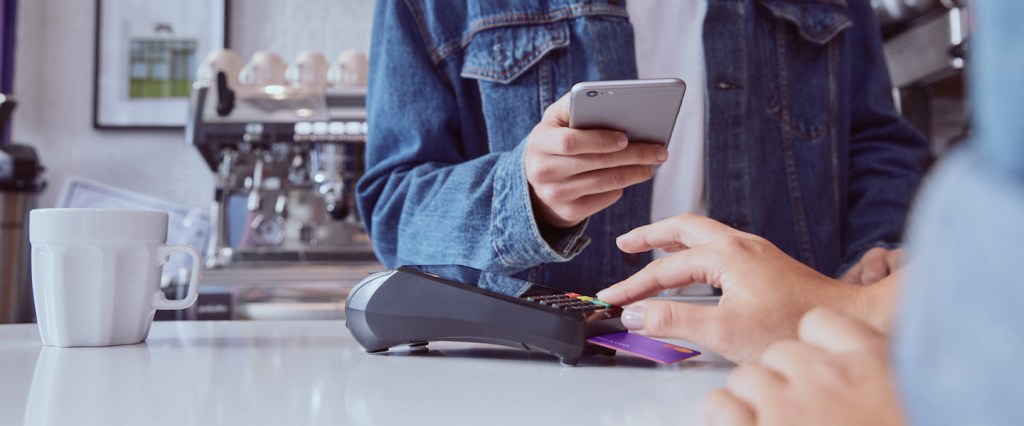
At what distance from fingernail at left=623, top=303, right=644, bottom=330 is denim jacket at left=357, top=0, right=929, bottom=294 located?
1.34ft

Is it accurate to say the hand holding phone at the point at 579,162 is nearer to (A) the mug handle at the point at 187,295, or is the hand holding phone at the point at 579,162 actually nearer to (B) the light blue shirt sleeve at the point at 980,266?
(A) the mug handle at the point at 187,295

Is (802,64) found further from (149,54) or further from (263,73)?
(149,54)

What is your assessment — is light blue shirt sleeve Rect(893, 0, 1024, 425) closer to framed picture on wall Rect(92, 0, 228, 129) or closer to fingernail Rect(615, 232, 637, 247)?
fingernail Rect(615, 232, 637, 247)

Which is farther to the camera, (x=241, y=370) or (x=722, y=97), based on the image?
(x=722, y=97)

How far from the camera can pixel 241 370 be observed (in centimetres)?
53

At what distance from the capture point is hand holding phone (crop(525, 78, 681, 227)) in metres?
0.69

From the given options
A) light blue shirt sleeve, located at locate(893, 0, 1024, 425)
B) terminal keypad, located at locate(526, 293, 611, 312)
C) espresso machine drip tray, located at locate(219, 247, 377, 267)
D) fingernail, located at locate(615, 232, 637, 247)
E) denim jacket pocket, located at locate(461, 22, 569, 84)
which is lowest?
espresso machine drip tray, located at locate(219, 247, 377, 267)

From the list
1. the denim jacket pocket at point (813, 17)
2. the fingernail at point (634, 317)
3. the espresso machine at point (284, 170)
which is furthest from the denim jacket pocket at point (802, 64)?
the espresso machine at point (284, 170)

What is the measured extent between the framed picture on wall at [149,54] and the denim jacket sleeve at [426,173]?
2002mm

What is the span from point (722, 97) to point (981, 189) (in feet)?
2.91

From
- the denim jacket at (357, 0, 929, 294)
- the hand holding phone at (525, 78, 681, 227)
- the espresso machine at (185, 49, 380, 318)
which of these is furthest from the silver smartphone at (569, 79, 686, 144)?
the espresso machine at (185, 49, 380, 318)

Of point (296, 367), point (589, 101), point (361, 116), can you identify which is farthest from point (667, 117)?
point (361, 116)

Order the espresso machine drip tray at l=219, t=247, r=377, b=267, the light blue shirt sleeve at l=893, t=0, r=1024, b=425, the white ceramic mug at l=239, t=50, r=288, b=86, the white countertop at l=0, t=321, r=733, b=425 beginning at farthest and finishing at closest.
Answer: the white ceramic mug at l=239, t=50, r=288, b=86 → the espresso machine drip tray at l=219, t=247, r=377, b=267 → the white countertop at l=0, t=321, r=733, b=425 → the light blue shirt sleeve at l=893, t=0, r=1024, b=425

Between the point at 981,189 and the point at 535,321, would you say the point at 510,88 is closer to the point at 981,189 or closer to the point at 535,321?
the point at 535,321
